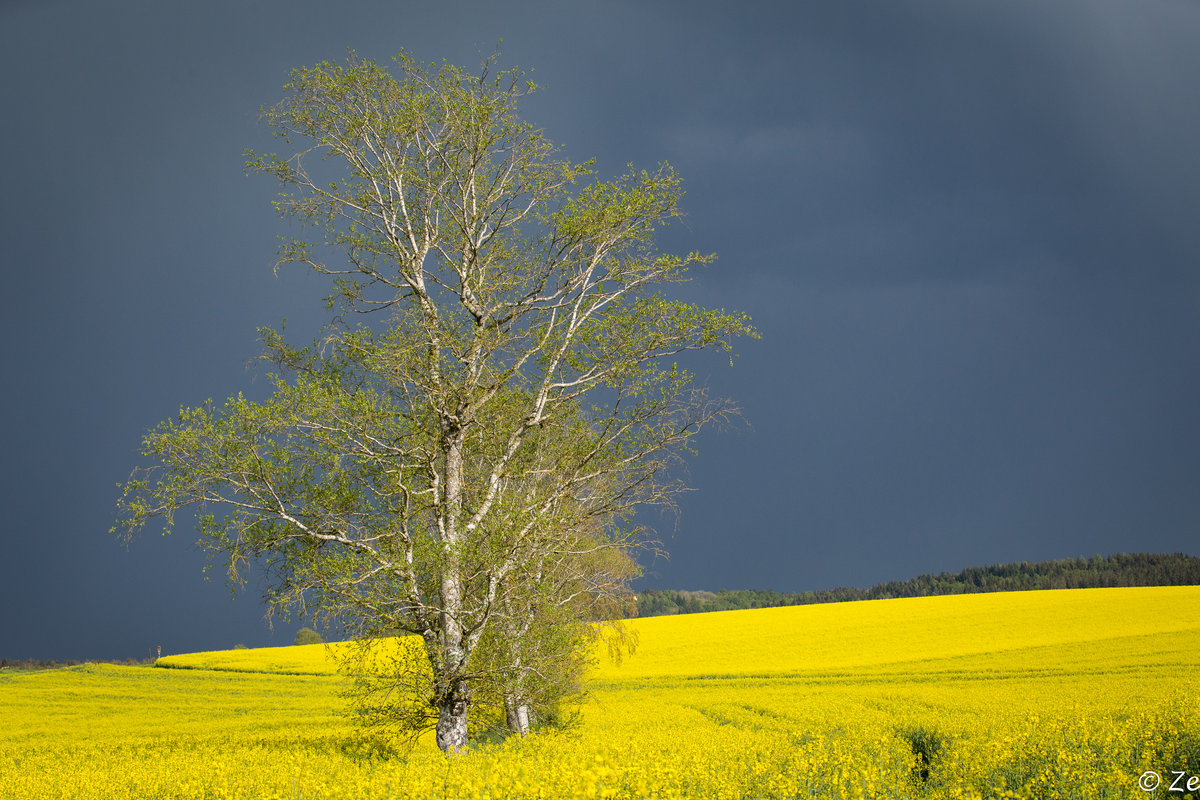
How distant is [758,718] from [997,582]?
92.2m

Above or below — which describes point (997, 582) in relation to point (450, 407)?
below

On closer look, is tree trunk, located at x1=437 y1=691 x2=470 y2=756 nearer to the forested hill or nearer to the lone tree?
the lone tree

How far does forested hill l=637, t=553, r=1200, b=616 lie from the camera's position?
265 feet

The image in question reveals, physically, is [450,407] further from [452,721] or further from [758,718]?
[758,718]

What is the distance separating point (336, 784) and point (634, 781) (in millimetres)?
4079

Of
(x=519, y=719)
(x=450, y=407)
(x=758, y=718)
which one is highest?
(x=450, y=407)

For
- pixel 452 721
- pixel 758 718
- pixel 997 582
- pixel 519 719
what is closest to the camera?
pixel 452 721

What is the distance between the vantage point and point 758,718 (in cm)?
2347

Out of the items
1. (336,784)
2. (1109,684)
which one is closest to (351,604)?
(336,784)

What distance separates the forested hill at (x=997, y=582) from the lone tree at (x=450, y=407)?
6986 cm

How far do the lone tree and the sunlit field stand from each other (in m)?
2.58

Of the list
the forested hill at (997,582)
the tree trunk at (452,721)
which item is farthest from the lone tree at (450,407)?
the forested hill at (997,582)

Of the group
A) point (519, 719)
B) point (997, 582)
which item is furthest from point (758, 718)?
point (997, 582)

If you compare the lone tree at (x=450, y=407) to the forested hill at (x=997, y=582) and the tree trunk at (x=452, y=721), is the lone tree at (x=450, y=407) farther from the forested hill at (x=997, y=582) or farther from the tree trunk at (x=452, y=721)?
the forested hill at (x=997, y=582)
